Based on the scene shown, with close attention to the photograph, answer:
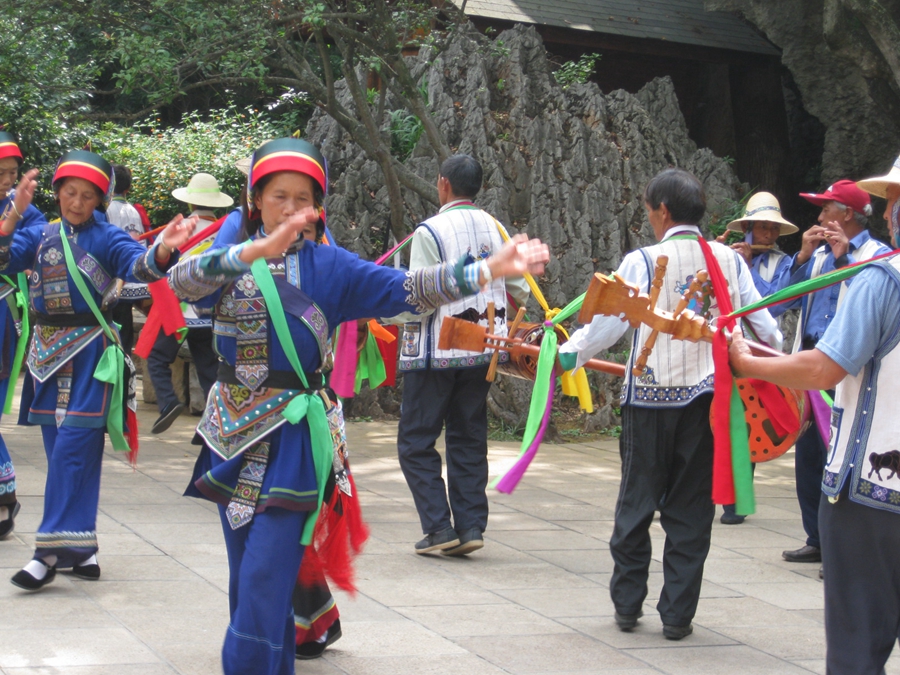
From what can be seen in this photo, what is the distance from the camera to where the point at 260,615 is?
3020mm

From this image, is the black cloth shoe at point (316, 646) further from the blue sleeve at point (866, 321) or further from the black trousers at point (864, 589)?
the blue sleeve at point (866, 321)

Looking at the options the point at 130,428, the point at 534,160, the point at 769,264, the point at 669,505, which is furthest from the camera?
the point at 534,160

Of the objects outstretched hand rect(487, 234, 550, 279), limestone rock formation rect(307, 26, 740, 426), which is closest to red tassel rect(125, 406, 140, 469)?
outstretched hand rect(487, 234, 550, 279)

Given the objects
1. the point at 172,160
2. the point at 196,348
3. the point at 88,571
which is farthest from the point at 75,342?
the point at 172,160

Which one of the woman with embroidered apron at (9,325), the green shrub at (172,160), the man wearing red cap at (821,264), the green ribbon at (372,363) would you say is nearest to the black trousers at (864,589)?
the man wearing red cap at (821,264)

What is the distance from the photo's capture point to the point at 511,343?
4188 mm

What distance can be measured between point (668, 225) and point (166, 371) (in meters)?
5.00

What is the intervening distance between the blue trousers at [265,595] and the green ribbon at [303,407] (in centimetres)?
8

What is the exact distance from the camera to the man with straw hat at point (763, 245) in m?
6.09

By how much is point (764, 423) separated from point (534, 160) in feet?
22.8

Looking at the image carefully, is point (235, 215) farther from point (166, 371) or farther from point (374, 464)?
point (166, 371)

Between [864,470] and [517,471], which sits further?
[517,471]

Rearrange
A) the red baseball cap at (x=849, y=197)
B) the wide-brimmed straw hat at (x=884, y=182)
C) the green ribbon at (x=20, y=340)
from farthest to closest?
the green ribbon at (x=20, y=340) < the red baseball cap at (x=849, y=197) < the wide-brimmed straw hat at (x=884, y=182)

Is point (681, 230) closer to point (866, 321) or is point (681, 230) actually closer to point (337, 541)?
point (866, 321)
